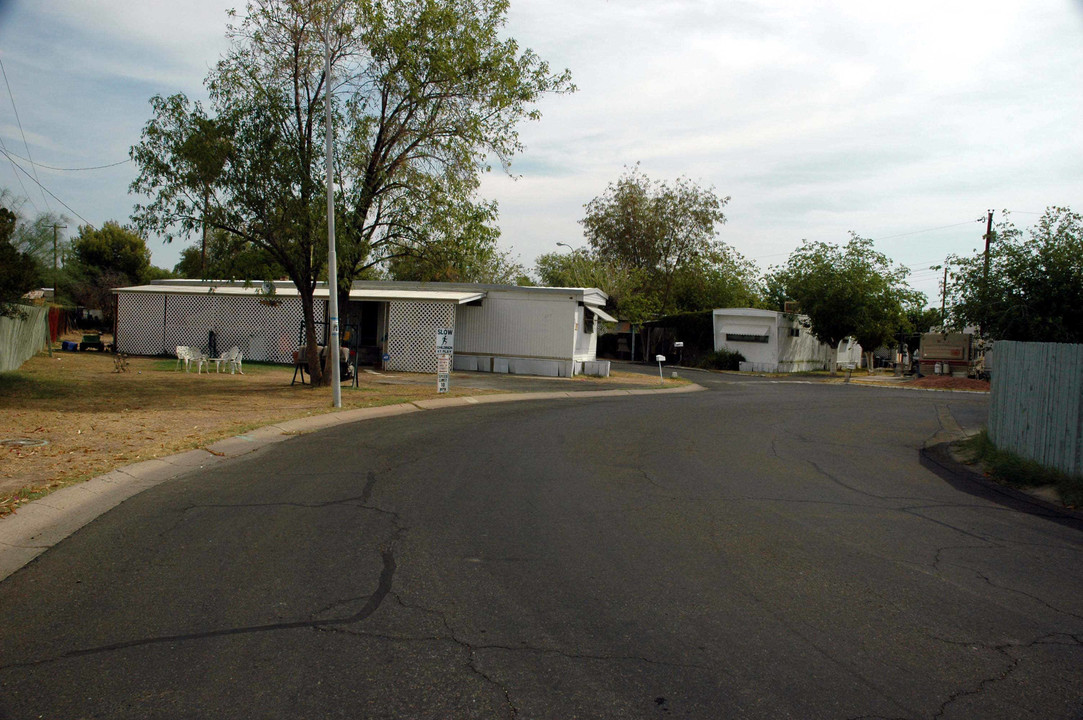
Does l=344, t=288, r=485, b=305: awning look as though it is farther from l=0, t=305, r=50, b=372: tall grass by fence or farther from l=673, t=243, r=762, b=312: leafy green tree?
l=673, t=243, r=762, b=312: leafy green tree

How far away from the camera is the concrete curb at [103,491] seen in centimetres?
649

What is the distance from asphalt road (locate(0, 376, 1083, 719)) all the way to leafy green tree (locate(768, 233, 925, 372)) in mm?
32959

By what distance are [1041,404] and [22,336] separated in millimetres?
26981

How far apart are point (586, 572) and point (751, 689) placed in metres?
2.04

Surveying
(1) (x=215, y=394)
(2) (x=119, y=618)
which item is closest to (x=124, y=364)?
(1) (x=215, y=394)

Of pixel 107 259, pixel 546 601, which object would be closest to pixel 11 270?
pixel 546 601

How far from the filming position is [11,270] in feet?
52.7

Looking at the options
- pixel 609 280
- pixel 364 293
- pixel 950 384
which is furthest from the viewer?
pixel 609 280

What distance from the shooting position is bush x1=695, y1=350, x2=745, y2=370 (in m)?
41.6

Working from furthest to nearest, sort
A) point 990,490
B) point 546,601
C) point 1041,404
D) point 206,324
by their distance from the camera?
point 206,324 < point 1041,404 < point 990,490 < point 546,601

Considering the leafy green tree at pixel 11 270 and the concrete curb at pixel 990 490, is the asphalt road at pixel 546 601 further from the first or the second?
the leafy green tree at pixel 11 270

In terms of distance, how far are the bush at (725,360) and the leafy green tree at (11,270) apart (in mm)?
32467

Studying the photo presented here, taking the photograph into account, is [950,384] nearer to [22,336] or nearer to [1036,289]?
[1036,289]

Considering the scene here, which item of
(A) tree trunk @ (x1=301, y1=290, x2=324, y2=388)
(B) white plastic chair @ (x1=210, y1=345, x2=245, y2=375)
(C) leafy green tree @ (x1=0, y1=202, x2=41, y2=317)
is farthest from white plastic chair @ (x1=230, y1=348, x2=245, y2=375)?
(C) leafy green tree @ (x1=0, y1=202, x2=41, y2=317)
